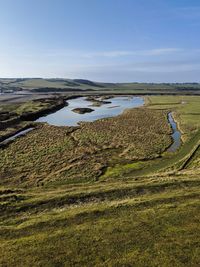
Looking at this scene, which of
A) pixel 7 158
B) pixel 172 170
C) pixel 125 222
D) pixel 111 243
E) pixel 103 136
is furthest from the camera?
pixel 103 136

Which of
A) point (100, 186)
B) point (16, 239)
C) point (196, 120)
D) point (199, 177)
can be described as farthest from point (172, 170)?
point (196, 120)

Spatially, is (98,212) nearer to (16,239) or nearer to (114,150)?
(16,239)

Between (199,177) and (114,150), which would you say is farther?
(114,150)

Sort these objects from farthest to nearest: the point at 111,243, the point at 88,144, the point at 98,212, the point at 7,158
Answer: the point at 88,144
the point at 7,158
the point at 98,212
the point at 111,243

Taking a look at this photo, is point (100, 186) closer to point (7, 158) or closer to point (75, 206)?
point (75, 206)

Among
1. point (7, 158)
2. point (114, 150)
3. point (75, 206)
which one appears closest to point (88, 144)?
point (114, 150)

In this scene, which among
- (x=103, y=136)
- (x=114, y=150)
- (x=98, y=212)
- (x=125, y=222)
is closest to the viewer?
(x=125, y=222)
